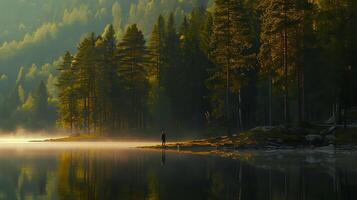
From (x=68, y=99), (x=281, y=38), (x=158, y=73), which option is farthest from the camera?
(x=68, y=99)

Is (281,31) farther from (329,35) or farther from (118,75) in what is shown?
(118,75)

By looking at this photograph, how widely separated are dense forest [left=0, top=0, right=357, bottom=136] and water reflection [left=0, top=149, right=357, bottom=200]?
90.4ft

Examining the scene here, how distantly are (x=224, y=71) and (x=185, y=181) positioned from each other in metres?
41.8

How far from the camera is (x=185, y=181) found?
22156mm

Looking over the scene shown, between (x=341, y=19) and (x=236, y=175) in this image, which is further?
(x=341, y=19)

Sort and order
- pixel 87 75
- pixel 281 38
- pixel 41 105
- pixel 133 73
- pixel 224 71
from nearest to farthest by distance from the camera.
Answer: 1. pixel 281 38
2. pixel 224 71
3. pixel 133 73
4. pixel 87 75
5. pixel 41 105

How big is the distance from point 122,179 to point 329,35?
148 feet

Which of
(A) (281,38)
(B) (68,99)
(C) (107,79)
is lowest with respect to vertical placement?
(B) (68,99)

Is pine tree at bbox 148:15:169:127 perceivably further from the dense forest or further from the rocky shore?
the rocky shore

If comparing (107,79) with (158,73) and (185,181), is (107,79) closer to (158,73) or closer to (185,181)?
(158,73)

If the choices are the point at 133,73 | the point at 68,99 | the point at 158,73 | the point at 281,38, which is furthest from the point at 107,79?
the point at 281,38

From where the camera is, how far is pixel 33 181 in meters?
23.2

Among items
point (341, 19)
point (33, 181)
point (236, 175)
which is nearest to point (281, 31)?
point (341, 19)

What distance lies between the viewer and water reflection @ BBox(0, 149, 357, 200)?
60.6ft
